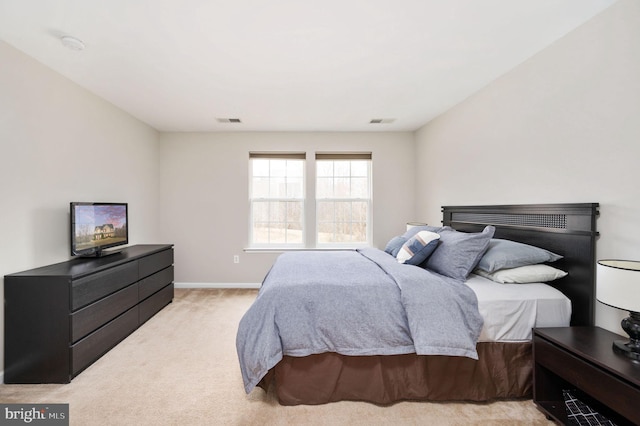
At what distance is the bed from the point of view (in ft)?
5.79

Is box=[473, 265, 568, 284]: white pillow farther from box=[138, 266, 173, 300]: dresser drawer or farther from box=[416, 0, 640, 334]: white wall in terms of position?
box=[138, 266, 173, 300]: dresser drawer

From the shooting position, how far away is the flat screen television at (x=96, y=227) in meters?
2.58

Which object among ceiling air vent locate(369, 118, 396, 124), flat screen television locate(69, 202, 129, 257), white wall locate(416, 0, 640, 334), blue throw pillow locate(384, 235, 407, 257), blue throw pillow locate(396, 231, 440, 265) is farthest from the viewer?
ceiling air vent locate(369, 118, 396, 124)

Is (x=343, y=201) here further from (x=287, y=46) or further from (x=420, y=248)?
(x=287, y=46)

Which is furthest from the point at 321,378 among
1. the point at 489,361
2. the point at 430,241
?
the point at 430,241

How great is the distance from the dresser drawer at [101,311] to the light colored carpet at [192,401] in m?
0.31

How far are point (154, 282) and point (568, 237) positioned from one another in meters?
3.91

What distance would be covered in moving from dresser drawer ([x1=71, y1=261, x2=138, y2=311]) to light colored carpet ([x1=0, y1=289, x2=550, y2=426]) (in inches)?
21.1

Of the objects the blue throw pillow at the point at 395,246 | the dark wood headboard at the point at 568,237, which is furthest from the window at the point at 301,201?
the dark wood headboard at the point at 568,237

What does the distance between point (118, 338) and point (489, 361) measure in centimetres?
304

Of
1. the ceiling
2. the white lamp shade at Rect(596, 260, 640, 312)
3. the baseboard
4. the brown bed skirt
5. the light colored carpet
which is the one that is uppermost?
the ceiling

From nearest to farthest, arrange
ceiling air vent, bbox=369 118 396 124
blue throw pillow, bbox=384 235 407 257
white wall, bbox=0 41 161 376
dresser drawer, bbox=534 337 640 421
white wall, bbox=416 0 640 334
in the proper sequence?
dresser drawer, bbox=534 337 640 421, white wall, bbox=416 0 640 334, white wall, bbox=0 41 161 376, blue throw pillow, bbox=384 235 407 257, ceiling air vent, bbox=369 118 396 124

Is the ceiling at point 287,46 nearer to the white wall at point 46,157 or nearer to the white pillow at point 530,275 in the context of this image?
the white wall at point 46,157

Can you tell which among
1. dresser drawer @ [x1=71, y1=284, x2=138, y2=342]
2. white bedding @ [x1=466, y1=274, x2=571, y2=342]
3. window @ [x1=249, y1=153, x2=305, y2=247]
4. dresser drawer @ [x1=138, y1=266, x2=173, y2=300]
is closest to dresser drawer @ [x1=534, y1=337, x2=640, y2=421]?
white bedding @ [x1=466, y1=274, x2=571, y2=342]
